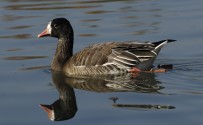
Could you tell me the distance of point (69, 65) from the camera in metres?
14.8

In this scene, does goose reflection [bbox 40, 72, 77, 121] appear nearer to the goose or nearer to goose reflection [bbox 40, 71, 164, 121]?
goose reflection [bbox 40, 71, 164, 121]

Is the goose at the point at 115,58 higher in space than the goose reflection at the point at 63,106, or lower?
higher

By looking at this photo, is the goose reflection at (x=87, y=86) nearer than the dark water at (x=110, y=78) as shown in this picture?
No

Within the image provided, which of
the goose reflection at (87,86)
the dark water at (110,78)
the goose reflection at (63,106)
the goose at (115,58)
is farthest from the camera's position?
the goose at (115,58)

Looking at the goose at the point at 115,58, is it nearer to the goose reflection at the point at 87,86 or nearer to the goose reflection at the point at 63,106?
the goose reflection at the point at 87,86

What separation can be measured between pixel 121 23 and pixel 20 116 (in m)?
8.78

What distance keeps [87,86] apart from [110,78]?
883 mm

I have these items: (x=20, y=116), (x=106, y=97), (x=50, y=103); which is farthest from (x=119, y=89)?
(x=20, y=116)

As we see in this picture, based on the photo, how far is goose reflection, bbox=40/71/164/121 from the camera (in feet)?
37.2

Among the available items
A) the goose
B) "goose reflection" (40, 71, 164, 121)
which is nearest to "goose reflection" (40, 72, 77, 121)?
"goose reflection" (40, 71, 164, 121)

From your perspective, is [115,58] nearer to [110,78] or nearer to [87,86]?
[110,78]

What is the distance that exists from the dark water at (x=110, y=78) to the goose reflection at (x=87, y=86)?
0.02 m

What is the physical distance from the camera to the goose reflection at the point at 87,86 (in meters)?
11.3

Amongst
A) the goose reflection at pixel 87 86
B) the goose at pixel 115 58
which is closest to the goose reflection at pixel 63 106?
the goose reflection at pixel 87 86
